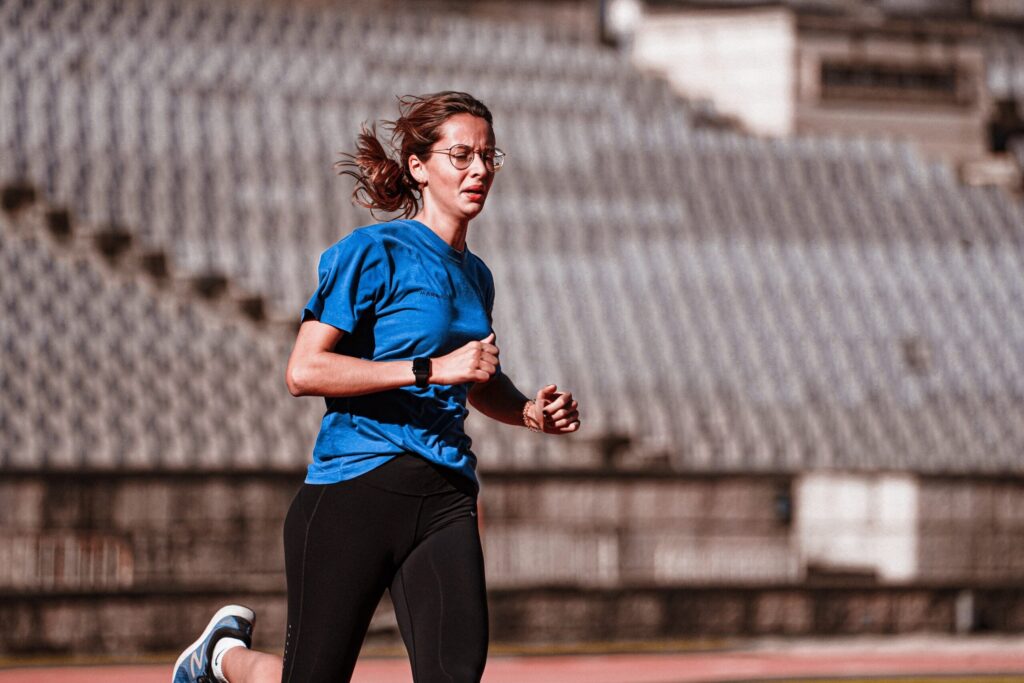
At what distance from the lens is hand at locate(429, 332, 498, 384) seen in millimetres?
4707

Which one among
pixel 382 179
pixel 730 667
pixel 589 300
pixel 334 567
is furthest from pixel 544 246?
pixel 334 567

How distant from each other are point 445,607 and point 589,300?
62.7ft

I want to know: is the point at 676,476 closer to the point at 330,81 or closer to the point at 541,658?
the point at 541,658

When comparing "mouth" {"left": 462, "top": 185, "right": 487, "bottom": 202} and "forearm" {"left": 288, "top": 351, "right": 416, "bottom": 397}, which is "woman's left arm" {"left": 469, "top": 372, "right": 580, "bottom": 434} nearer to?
"forearm" {"left": 288, "top": 351, "right": 416, "bottom": 397}

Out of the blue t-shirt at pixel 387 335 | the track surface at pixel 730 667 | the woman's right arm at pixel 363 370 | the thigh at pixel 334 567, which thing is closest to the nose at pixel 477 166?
the blue t-shirt at pixel 387 335

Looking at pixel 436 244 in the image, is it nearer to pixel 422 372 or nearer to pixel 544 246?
pixel 422 372

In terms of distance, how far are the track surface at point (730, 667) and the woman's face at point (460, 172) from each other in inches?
315

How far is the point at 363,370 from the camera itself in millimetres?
4812

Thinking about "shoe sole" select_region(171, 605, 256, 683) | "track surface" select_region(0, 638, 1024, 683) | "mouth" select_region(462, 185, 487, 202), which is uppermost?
"mouth" select_region(462, 185, 487, 202)

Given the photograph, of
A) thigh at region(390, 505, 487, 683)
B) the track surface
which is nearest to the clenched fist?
thigh at region(390, 505, 487, 683)

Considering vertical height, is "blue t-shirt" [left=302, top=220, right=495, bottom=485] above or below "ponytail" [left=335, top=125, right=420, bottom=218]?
below

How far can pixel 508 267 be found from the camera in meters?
24.3

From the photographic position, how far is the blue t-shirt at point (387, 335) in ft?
16.2

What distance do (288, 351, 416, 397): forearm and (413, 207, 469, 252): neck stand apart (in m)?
0.47
